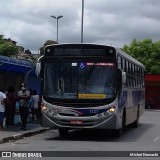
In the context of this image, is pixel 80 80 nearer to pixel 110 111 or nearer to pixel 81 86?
pixel 81 86

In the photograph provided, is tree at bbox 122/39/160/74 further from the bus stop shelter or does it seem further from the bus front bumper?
the bus front bumper

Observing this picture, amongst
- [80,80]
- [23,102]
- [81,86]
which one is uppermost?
[80,80]

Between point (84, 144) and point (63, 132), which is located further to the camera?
point (63, 132)

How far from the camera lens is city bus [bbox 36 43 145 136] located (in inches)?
679

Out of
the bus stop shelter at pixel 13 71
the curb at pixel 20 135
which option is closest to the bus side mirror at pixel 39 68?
the curb at pixel 20 135

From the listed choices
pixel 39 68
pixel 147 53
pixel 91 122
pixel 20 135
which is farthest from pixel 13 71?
pixel 147 53

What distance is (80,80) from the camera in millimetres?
17484

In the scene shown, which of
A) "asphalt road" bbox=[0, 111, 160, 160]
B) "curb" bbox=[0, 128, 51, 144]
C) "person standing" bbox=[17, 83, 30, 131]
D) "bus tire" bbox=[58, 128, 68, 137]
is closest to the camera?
"asphalt road" bbox=[0, 111, 160, 160]

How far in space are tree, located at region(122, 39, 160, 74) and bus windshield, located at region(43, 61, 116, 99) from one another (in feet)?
187

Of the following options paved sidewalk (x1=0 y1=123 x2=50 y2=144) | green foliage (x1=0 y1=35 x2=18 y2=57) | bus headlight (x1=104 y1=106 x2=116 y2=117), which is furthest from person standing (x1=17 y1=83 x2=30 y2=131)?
green foliage (x1=0 y1=35 x2=18 y2=57)

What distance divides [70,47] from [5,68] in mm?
5310

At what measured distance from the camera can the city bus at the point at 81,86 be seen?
1723cm

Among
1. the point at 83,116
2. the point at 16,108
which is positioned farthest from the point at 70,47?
the point at 16,108

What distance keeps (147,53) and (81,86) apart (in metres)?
60.2
